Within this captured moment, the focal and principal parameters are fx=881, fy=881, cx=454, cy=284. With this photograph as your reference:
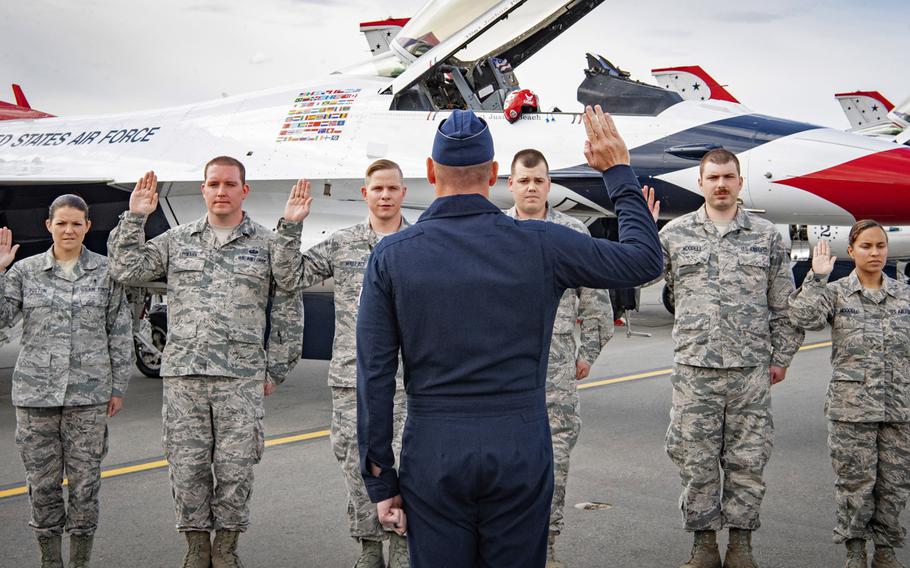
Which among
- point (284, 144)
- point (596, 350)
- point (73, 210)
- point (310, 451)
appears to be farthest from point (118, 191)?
point (596, 350)

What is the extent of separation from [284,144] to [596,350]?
167 inches

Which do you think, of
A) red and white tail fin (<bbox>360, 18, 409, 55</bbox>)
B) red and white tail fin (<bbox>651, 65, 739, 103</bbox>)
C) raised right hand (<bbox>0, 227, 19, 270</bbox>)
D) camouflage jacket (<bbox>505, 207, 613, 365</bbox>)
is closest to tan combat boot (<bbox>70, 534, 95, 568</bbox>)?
raised right hand (<bbox>0, 227, 19, 270</bbox>)

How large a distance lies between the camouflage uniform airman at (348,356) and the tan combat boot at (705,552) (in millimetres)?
1439

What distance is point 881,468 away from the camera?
4.08 m

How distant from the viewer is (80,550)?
3.97 metres

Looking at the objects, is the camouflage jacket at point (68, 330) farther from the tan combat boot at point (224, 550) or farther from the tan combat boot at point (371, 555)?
the tan combat boot at point (371, 555)

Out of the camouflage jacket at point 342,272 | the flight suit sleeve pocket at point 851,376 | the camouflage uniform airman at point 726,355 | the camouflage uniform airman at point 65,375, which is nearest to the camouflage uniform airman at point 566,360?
the camouflage uniform airman at point 726,355

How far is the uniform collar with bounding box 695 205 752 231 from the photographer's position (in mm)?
4305

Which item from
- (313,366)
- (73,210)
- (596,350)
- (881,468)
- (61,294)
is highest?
(73,210)

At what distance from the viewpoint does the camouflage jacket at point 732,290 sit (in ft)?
13.8

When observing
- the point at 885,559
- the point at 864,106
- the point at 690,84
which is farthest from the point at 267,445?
the point at 864,106

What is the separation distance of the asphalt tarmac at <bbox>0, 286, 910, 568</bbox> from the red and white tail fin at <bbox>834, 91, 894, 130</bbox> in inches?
744

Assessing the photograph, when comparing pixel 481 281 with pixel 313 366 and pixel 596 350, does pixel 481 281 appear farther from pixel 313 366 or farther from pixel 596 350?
pixel 313 366

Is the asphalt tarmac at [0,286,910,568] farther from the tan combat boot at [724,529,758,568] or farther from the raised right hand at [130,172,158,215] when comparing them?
the raised right hand at [130,172,158,215]
